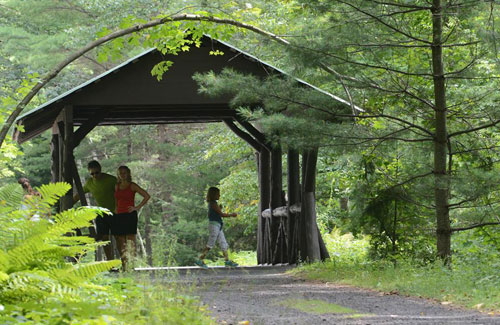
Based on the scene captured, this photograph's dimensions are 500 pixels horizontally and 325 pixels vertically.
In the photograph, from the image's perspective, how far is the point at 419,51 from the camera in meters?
13.0

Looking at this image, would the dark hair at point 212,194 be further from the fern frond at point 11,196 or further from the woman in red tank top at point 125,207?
the fern frond at point 11,196

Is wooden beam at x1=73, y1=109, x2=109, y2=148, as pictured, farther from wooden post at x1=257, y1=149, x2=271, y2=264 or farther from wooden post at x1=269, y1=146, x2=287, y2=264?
wooden post at x1=257, y1=149, x2=271, y2=264

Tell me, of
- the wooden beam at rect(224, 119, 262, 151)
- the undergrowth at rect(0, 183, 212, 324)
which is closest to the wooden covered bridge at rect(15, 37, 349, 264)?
the wooden beam at rect(224, 119, 262, 151)

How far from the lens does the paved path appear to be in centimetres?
667

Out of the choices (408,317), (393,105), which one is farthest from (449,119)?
(408,317)

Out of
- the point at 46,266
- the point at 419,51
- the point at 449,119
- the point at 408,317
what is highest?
the point at 419,51

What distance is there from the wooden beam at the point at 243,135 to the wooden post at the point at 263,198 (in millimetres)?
179

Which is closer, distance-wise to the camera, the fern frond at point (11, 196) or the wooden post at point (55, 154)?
the fern frond at point (11, 196)

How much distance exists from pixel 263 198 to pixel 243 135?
5.52 ft

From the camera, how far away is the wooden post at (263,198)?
18.5 meters

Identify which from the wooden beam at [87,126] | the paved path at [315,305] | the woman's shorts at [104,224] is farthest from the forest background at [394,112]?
the wooden beam at [87,126]

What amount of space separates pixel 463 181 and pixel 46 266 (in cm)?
671

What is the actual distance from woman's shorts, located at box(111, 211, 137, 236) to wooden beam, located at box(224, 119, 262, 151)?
5.49 metres

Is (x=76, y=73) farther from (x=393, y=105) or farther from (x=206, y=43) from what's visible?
(x=393, y=105)
